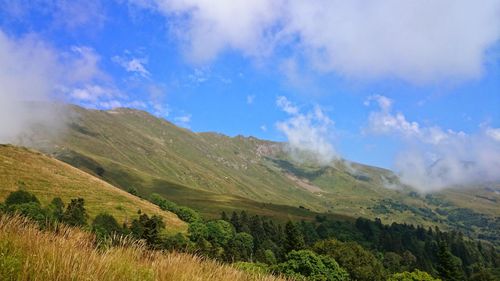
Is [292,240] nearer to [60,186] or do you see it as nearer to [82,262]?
[60,186]

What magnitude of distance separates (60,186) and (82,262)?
160 meters

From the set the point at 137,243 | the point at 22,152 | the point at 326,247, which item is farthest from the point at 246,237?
the point at 137,243

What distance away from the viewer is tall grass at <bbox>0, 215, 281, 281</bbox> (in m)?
5.21

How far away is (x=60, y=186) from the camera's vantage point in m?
149

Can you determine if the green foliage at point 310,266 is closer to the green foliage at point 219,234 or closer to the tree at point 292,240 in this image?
the tree at point 292,240

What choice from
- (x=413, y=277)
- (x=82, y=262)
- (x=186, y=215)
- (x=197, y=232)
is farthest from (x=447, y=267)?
(x=82, y=262)

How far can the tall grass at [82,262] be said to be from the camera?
17.1 ft

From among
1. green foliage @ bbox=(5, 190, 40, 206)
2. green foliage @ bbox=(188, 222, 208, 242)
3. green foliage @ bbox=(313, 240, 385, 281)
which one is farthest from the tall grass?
green foliage @ bbox=(188, 222, 208, 242)

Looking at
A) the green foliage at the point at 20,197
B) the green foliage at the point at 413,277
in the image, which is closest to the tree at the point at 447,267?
the green foliage at the point at 413,277

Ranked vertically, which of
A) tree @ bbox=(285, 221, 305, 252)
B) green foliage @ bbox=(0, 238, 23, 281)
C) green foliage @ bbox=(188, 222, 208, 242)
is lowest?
green foliage @ bbox=(188, 222, 208, 242)

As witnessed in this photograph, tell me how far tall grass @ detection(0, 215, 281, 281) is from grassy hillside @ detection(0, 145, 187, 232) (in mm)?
135860

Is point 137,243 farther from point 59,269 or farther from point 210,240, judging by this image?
point 210,240

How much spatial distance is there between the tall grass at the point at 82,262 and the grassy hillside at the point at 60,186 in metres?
136

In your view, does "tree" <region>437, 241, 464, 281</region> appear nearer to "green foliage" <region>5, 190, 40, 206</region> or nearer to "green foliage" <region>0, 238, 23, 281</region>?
"green foliage" <region>5, 190, 40, 206</region>
